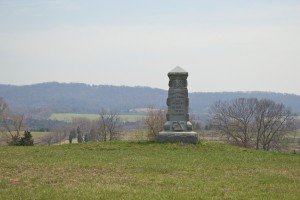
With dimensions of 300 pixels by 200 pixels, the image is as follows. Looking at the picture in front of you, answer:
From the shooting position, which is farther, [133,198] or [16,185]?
[16,185]

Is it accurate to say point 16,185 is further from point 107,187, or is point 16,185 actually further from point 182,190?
point 182,190

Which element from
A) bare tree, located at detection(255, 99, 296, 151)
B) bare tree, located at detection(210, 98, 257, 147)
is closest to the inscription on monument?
bare tree, located at detection(255, 99, 296, 151)

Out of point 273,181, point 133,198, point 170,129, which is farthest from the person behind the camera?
point 170,129

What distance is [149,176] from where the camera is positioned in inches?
576

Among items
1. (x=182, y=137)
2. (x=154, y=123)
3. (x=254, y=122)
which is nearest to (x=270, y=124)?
(x=254, y=122)

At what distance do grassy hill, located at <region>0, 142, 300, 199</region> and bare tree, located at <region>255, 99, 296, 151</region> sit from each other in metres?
44.0

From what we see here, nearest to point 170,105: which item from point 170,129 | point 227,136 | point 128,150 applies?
point 170,129

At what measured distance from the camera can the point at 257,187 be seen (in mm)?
12898

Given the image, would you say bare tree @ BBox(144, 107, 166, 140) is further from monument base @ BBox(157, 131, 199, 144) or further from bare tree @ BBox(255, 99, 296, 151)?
Answer: monument base @ BBox(157, 131, 199, 144)

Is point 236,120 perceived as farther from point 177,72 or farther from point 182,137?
point 182,137

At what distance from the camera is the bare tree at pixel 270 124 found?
64.6 metres

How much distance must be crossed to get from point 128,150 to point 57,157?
4684mm

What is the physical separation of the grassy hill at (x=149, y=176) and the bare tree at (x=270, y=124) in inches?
1731

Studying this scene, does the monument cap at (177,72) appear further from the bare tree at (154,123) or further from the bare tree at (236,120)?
the bare tree at (236,120)
